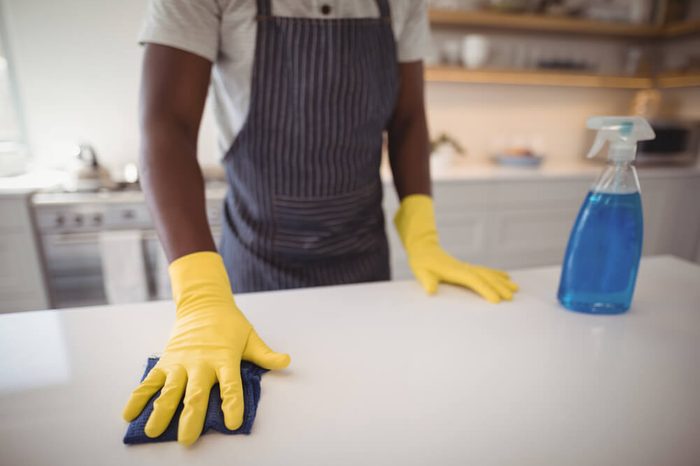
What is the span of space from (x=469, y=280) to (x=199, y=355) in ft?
1.53

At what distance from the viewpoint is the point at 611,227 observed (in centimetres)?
60

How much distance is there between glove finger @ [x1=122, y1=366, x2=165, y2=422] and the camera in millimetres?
400

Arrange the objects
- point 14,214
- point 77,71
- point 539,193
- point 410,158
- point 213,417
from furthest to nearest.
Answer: point 539,193, point 77,71, point 14,214, point 410,158, point 213,417

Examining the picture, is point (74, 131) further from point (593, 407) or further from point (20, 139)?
point (593, 407)

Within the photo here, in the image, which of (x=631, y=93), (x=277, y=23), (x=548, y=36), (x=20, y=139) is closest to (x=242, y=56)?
(x=277, y=23)

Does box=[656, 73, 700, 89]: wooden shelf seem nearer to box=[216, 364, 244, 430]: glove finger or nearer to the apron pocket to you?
the apron pocket

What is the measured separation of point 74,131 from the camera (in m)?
2.09

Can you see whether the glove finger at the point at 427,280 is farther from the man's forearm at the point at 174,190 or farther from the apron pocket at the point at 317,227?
the man's forearm at the point at 174,190

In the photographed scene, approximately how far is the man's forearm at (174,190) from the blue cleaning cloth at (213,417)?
0.22 m

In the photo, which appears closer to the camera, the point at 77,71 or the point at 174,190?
the point at 174,190

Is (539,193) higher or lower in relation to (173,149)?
lower

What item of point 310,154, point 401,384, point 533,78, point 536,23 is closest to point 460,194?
point 533,78

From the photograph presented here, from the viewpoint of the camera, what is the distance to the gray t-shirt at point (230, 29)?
2.32 ft

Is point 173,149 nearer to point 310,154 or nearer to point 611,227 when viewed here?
point 310,154
